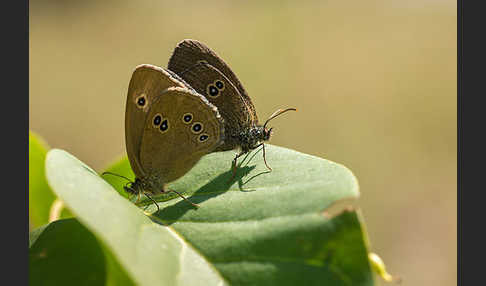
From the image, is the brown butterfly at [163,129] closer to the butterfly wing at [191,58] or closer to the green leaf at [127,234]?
the butterfly wing at [191,58]

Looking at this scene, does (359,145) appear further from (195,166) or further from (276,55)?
(195,166)

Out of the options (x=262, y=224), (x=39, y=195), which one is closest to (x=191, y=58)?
(x=39, y=195)

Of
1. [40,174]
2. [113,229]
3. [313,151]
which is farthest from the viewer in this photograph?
[313,151]

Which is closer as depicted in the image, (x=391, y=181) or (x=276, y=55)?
(x=391, y=181)

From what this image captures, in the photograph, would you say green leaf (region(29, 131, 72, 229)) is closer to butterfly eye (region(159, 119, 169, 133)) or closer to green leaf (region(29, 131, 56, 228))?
green leaf (region(29, 131, 56, 228))

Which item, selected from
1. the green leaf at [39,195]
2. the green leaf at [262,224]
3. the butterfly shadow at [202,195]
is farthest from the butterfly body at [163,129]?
the green leaf at [39,195]

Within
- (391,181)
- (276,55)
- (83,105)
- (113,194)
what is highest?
(113,194)

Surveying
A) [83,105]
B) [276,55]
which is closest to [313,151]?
[276,55]

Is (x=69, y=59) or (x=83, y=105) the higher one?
(x=69, y=59)
